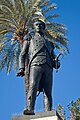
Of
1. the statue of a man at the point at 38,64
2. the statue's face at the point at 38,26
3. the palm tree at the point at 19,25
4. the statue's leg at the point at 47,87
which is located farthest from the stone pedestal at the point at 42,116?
the palm tree at the point at 19,25

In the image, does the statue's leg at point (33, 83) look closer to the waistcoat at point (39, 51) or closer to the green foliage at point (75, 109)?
the waistcoat at point (39, 51)

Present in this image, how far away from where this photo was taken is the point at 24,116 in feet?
23.4

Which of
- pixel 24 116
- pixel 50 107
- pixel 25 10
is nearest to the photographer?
pixel 24 116

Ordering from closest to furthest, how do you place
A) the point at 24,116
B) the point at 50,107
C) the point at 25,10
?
the point at 24,116
the point at 50,107
the point at 25,10

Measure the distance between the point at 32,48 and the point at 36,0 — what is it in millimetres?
15069

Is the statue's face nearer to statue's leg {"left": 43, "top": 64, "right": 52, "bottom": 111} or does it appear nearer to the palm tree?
statue's leg {"left": 43, "top": 64, "right": 52, "bottom": 111}

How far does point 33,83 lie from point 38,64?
44 centimetres

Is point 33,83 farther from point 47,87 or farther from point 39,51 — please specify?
point 39,51

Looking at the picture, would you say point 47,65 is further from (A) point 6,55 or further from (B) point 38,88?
(A) point 6,55

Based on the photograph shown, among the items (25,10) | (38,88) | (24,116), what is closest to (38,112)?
(24,116)

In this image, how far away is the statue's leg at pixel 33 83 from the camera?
7.57m

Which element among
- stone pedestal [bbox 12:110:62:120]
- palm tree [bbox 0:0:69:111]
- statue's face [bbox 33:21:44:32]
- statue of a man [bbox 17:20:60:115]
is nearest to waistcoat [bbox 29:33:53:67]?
statue of a man [bbox 17:20:60:115]

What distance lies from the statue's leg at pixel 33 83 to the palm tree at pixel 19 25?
13.9 meters

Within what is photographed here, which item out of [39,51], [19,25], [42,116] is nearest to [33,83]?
[39,51]
